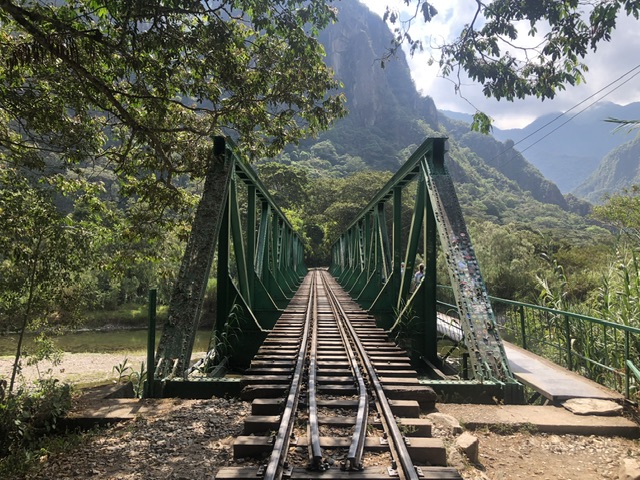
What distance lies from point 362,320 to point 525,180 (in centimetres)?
16440

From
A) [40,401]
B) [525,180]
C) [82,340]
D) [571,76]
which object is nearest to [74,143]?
[40,401]

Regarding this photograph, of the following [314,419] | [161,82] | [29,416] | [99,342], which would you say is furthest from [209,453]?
[99,342]

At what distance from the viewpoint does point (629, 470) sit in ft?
8.77

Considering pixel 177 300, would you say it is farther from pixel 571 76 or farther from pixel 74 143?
Result: pixel 571 76

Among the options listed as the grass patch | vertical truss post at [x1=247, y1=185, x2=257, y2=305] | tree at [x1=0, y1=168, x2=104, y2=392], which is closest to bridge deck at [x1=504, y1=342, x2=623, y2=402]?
vertical truss post at [x1=247, y1=185, x2=257, y2=305]

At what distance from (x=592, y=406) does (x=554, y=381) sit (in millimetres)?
994

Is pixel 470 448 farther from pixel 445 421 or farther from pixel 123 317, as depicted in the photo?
pixel 123 317

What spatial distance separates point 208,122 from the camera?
8562 millimetres

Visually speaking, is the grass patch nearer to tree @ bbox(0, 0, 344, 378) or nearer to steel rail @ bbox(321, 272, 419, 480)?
tree @ bbox(0, 0, 344, 378)

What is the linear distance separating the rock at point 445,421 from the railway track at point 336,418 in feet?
0.53

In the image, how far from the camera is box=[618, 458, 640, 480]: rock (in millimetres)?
2617

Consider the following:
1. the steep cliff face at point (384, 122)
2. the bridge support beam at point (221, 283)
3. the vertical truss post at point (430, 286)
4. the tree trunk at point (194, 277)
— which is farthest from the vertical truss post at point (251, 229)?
the steep cliff face at point (384, 122)

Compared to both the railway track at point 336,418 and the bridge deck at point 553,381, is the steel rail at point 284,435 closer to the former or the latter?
the railway track at point 336,418

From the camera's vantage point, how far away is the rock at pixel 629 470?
2617 mm
